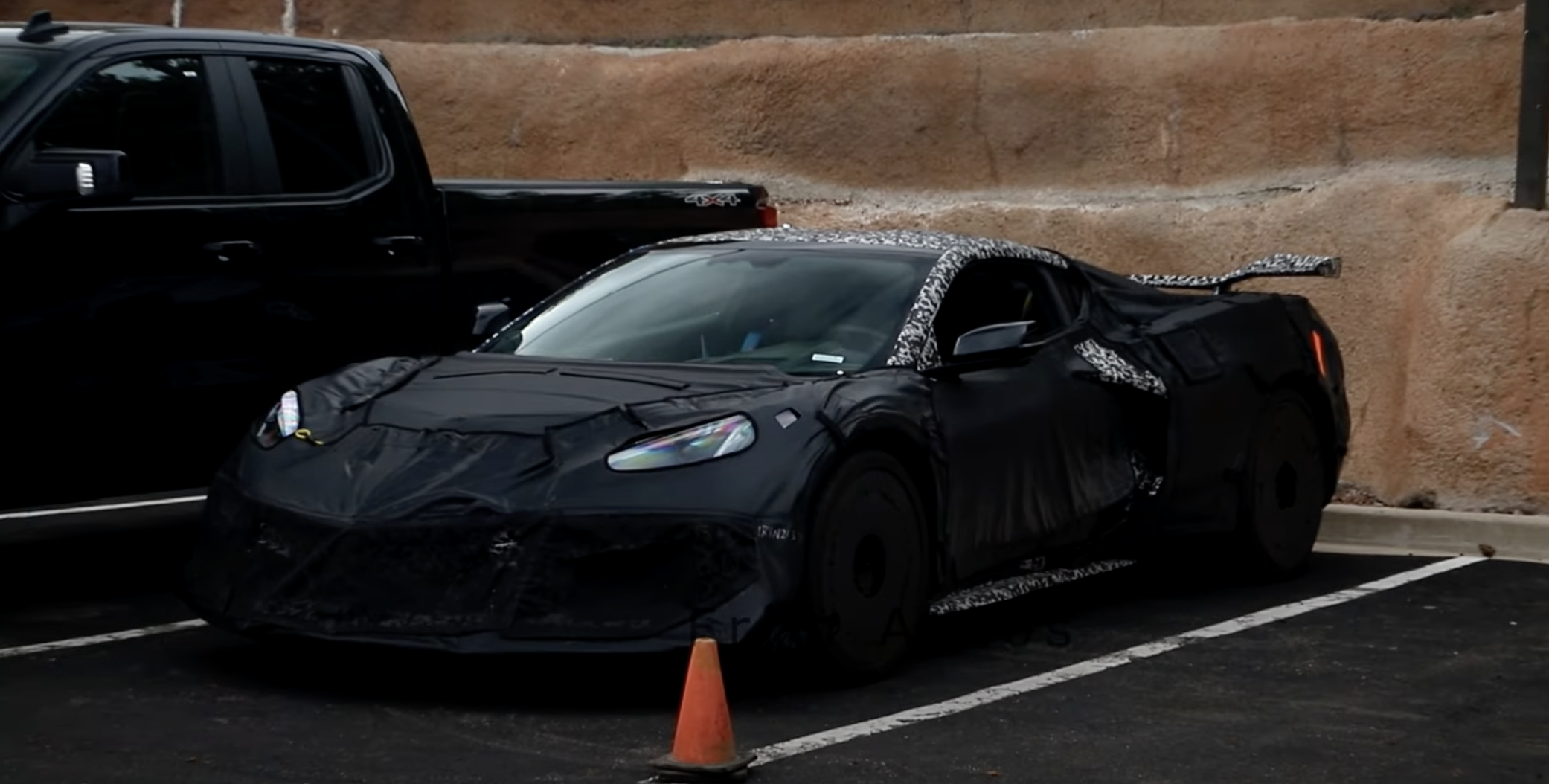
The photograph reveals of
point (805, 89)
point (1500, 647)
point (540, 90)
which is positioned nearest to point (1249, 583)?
point (1500, 647)

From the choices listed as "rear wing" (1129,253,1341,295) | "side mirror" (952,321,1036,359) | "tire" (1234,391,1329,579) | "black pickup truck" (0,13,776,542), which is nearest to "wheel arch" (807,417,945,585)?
"side mirror" (952,321,1036,359)

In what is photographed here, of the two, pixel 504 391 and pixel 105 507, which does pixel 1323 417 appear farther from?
pixel 105 507

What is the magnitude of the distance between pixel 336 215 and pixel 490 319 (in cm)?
110

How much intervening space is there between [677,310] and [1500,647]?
3078 millimetres

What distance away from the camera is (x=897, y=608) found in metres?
7.43

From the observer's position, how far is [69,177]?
8.20 m

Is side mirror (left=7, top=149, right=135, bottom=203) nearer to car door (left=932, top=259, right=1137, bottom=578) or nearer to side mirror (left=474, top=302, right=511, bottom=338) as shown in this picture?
side mirror (left=474, top=302, right=511, bottom=338)

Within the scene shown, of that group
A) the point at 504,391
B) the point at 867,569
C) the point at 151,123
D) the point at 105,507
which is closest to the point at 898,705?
the point at 867,569

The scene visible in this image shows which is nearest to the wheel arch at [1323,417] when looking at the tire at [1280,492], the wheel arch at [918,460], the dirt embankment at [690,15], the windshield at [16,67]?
the tire at [1280,492]

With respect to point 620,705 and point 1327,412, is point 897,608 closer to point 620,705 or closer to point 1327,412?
point 620,705

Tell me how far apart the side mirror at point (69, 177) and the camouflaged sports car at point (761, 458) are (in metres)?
1.11

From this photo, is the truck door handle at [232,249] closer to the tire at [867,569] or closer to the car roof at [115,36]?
the car roof at [115,36]

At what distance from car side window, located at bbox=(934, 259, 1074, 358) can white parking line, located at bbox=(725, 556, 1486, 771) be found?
1.20 metres

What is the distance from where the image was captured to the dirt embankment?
17.3 meters
